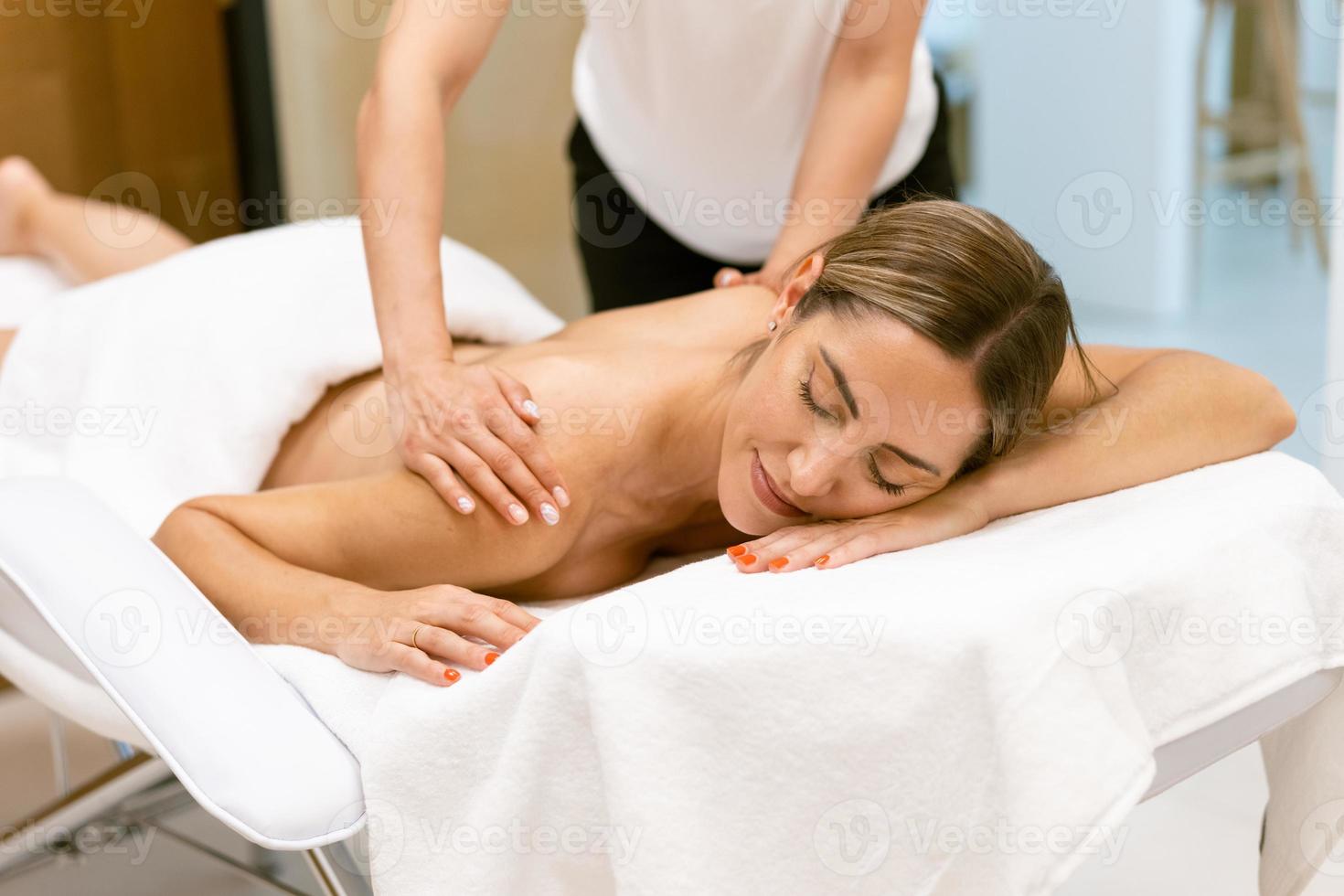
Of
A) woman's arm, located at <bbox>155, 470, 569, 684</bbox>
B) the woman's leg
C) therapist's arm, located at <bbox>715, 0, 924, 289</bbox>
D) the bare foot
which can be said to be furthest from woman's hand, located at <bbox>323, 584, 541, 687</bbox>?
the bare foot

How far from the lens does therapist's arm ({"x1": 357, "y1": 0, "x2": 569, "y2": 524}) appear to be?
1.37 metres

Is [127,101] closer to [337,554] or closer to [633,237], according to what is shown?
[633,237]

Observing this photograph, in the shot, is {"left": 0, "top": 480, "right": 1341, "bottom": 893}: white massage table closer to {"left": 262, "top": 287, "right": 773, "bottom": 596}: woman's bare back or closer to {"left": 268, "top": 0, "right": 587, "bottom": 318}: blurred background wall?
{"left": 262, "top": 287, "right": 773, "bottom": 596}: woman's bare back

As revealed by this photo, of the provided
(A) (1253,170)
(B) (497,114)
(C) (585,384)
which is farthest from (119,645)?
(A) (1253,170)

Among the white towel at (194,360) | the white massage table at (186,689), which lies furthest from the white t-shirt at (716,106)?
the white massage table at (186,689)

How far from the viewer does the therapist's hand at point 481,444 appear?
1.36m

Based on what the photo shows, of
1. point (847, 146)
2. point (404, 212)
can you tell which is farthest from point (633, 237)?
point (404, 212)

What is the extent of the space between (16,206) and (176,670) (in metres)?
1.32

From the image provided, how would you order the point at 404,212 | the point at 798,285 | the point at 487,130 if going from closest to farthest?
1. the point at 798,285
2. the point at 404,212
3. the point at 487,130

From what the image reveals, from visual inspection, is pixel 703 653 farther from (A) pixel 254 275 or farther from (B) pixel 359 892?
(A) pixel 254 275

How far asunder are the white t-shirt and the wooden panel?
1.42 m

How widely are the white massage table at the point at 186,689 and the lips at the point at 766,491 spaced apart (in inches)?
15.6

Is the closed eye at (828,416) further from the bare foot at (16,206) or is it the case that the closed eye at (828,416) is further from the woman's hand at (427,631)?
the bare foot at (16,206)

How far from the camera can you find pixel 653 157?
200 centimetres
